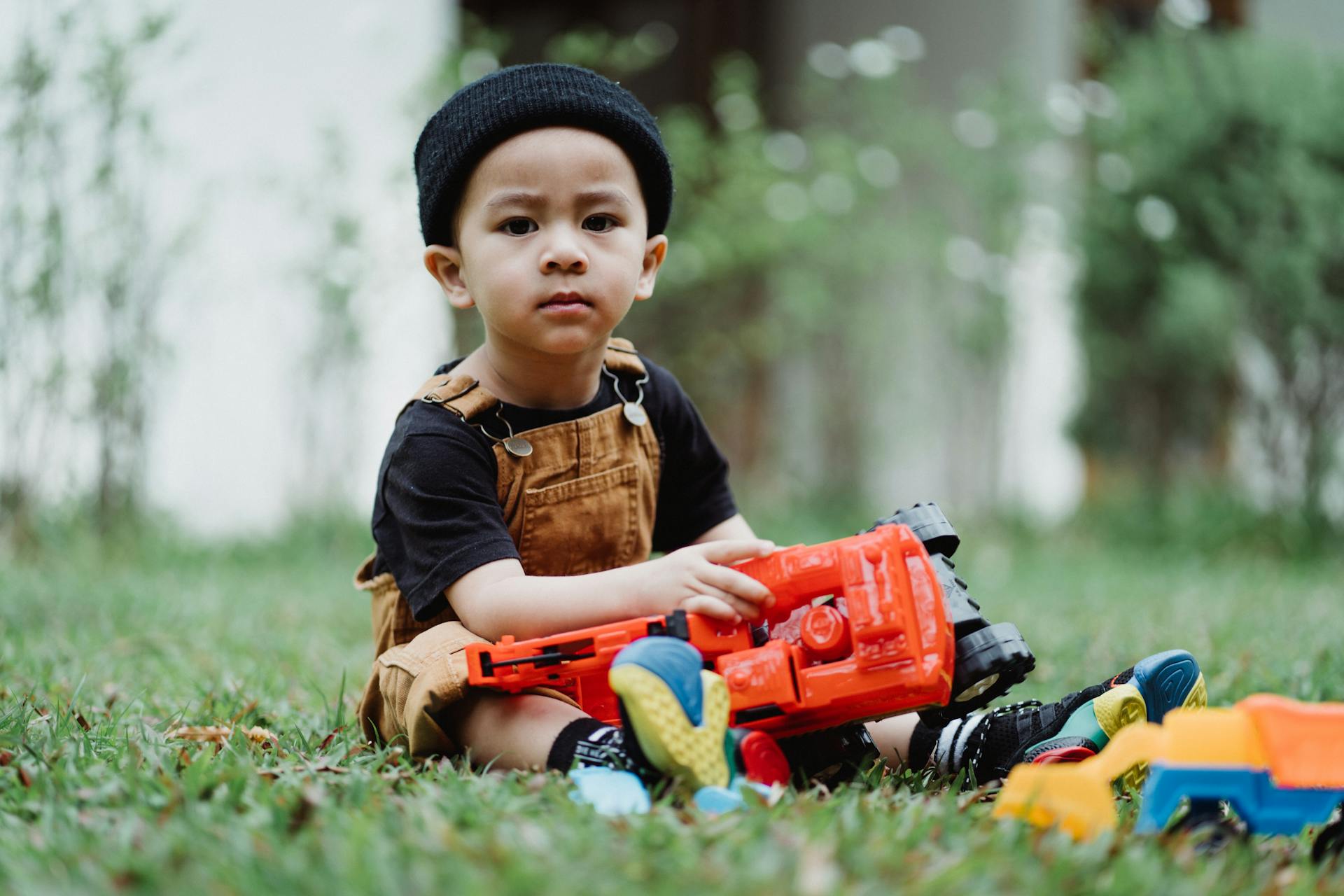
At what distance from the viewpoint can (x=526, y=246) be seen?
170cm

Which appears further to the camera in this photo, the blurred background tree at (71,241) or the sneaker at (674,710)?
the blurred background tree at (71,241)

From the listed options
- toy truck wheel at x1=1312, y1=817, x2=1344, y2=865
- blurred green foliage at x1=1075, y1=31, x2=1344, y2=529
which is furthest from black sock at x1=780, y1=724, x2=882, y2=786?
blurred green foliage at x1=1075, y1=31, x2=1344, y2=529

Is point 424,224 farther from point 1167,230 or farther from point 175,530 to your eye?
point 1167,230

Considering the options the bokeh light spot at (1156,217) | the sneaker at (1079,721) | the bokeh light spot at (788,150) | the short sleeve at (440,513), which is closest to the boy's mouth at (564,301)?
the short sleeve at (440,513)

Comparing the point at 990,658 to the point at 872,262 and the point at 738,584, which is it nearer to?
the point at 738,584

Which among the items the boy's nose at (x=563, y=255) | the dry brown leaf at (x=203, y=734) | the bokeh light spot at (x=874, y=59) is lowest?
the dry brown leaf at (x=203, y=734)

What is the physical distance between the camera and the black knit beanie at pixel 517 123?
1701 mm

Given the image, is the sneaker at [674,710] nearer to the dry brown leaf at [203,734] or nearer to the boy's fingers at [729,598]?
the boy's fingers at [729,598]

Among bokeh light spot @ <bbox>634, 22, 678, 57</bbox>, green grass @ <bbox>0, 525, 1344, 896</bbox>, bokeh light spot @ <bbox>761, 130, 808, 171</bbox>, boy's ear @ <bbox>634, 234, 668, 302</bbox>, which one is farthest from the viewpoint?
bokeh light spot @ <bbox>634, 22, 678, 57</bbox>

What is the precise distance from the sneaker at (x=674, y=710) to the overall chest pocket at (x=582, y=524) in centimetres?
42

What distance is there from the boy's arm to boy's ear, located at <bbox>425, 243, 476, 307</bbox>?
43cm

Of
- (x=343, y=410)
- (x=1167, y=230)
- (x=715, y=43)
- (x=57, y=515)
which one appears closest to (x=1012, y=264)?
(x=1167, y=230)

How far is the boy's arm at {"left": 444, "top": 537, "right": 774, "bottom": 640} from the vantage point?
5.01ft

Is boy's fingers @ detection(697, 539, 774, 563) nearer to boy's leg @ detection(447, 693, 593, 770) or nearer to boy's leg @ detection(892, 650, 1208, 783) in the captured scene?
boy's leg @ detection(447, 693, 593, 770)
